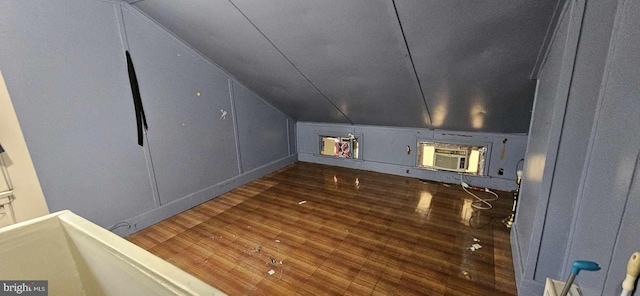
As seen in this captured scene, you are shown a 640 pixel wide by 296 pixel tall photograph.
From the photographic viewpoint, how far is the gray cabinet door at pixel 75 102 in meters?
1.69

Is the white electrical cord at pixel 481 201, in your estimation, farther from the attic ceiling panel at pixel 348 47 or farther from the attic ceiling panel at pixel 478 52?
the attic ceiling panel at pixel 348 47

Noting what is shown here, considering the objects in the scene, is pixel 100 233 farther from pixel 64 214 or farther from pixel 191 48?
pixel 191 48

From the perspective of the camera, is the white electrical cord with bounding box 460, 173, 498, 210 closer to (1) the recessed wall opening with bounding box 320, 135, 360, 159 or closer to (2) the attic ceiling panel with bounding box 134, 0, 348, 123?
(1) the recessed wall opening with bounding box 320, 135, 360, 159

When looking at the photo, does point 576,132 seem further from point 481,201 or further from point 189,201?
point 189,201

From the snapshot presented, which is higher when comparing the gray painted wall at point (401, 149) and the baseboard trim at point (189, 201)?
the gray painted wall at point (401, 149)

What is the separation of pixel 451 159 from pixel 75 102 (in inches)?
148

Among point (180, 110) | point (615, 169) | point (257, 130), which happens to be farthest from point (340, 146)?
point (615, 169)

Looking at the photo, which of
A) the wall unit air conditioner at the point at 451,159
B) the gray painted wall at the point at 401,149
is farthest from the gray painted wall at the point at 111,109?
the wall unit air conditioner at the point at 451,159

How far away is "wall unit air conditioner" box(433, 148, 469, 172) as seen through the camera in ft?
10.4

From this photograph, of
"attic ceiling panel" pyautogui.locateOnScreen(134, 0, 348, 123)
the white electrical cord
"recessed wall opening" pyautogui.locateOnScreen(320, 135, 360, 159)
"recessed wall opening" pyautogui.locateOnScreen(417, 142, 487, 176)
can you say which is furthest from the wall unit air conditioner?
"attic ceiling panel" pyautogui.locateOnScreen(134, 0, 348, 123)

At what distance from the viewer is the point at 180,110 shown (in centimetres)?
262

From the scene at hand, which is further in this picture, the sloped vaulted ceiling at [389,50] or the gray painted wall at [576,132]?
the sloped vaulted ceiling at [389,50]

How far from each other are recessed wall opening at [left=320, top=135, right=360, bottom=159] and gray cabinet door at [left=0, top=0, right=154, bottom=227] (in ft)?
8.24

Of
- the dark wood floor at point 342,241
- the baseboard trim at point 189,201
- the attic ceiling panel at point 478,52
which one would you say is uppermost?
the attic ceiling panel at point 478,52
